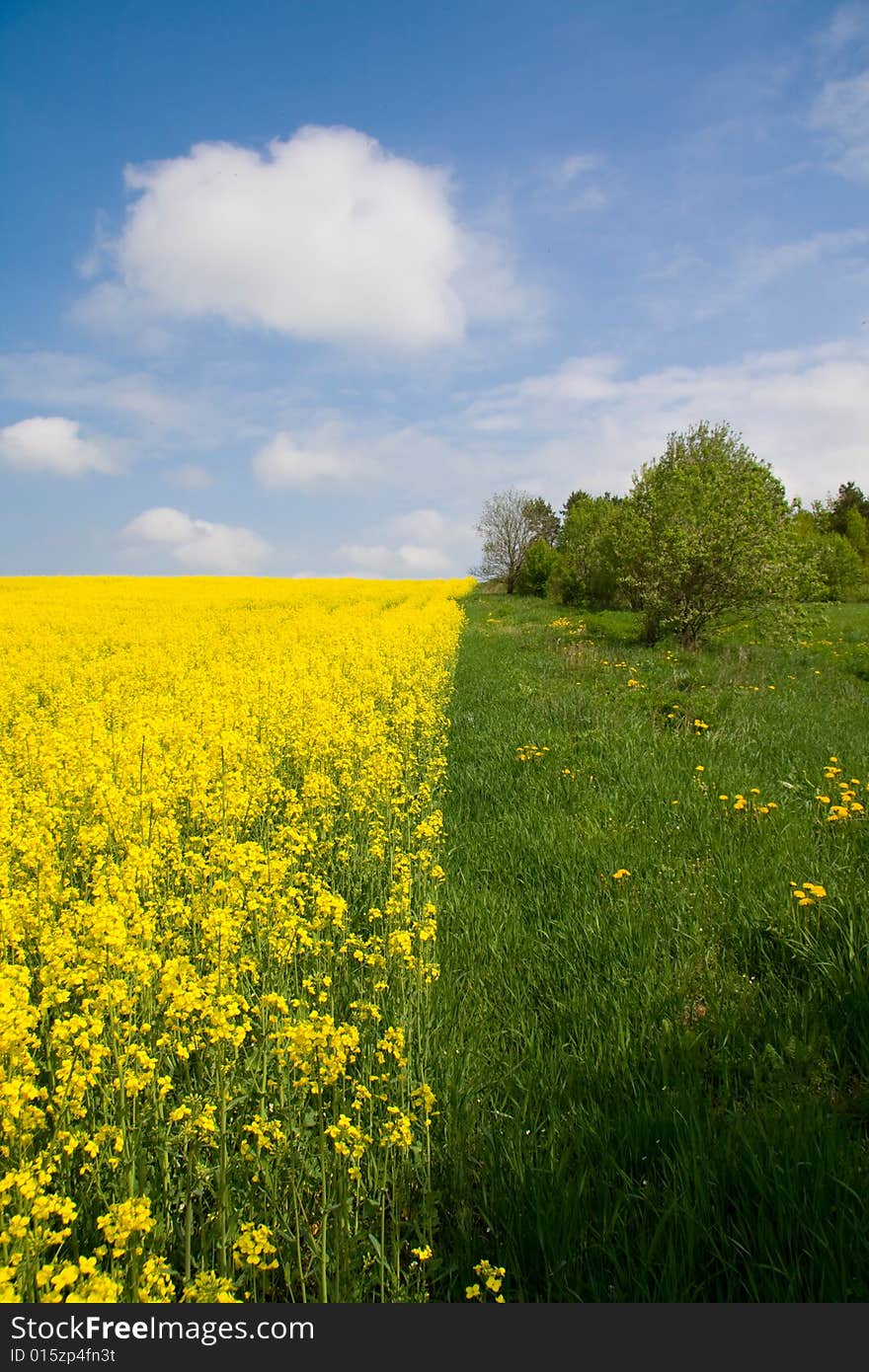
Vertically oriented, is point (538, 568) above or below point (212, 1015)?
above

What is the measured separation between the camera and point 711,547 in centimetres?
1528

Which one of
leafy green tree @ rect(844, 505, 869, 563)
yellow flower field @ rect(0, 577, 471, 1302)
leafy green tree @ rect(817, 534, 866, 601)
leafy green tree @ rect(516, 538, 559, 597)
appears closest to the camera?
yellow flower field @ rect(0, 577, 471, 1302)

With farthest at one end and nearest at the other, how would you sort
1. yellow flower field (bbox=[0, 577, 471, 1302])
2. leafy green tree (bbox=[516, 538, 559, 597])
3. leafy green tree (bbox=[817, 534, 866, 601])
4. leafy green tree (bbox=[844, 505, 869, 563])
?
leafy green tree (bbox=[844, 505, 869, 563]), leafy green tree (bbox=[516, 538, 559, 597]), leafy green tree (bbox=[817, 534, 866, 601]), yellow flower field (bbox=[0, 577, 471, 1302])

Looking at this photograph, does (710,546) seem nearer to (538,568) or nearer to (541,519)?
(538,568)

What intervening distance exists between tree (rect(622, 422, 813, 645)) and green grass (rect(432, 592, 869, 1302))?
878 cm

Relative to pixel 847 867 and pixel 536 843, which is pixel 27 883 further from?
pixel 847 867

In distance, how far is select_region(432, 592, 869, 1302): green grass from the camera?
2.09m

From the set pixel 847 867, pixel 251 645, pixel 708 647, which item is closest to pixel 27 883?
pixel 847 867

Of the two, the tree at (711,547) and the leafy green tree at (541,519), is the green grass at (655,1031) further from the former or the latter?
the leafy green tree at (541,519)

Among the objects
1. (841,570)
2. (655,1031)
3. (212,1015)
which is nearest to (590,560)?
(841,570)

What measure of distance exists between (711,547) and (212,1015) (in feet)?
50.2

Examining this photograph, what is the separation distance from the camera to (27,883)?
154 inches

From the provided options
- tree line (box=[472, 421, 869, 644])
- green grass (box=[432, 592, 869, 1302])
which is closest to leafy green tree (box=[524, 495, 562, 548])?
tree line (box=[472, 421, 869, 644])

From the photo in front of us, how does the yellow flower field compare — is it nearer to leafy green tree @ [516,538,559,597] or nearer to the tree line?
the tree line
